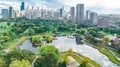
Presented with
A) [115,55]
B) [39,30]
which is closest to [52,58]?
[115,55]

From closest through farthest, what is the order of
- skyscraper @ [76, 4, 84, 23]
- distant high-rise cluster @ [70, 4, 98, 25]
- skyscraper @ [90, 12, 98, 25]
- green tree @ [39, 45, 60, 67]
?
1. green tree @ [39, 45, 60, 67]
2. skyscraper @ [90, 12, 98, 25]
3. distant high-rise cluster @ [70, 4, 98, 25]
4. skyscraper @ [76, 4, 84, 23]

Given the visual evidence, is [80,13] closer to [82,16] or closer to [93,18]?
[82,16]

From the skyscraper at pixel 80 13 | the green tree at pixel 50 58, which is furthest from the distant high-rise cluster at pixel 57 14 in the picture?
the green tree at pixel 50 58

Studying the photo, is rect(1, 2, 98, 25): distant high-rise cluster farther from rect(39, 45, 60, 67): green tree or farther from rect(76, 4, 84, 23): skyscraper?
rect(39, 45, 60, 67): green tree

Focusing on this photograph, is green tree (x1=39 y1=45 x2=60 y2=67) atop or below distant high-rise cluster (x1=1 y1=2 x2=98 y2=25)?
below

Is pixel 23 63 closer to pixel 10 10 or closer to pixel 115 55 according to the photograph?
pixel 115 55

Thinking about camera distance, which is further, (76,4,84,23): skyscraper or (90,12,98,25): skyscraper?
(76,4,84,23): skyscraper

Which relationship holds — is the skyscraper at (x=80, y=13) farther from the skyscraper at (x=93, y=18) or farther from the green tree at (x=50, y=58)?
the green tree at (x=50, y=58)

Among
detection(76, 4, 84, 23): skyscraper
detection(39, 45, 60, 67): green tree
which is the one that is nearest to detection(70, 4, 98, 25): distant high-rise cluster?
detection(76, 4, 84, 23): skyscraper
